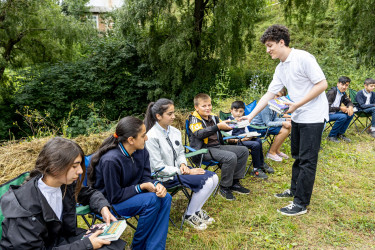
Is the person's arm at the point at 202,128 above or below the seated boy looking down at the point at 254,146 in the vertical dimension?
above

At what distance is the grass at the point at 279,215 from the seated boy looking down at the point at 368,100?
168 centimetres

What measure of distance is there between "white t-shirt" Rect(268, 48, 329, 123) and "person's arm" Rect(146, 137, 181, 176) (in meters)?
1.41

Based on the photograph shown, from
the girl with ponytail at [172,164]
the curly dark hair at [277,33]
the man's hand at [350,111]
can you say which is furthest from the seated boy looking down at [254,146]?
the man's hand at [350,111]

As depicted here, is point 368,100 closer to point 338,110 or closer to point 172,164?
point 338,110

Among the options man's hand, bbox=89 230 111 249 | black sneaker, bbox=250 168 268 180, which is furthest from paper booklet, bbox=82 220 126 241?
black sneaker, bbox=250 168 268 180

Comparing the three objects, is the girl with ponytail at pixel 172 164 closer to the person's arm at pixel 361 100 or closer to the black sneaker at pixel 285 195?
the black sneaker at pixel 285 195

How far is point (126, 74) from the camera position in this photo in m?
11.7

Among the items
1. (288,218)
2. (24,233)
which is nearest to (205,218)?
(288,218)

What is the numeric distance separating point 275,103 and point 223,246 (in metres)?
1.55

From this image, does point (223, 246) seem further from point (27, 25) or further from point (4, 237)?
point (27, 25)

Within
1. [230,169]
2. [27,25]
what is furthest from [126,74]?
[230,169]

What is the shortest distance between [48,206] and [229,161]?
2224 mm

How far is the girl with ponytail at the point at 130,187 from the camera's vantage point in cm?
228

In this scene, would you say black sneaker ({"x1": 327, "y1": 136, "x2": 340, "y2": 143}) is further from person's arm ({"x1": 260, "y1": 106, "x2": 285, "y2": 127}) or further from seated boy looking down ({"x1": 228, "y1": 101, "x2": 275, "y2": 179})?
seated boy looking down ({"x1": 228, "y1": 101, "x2": 275, "y2": 179})
